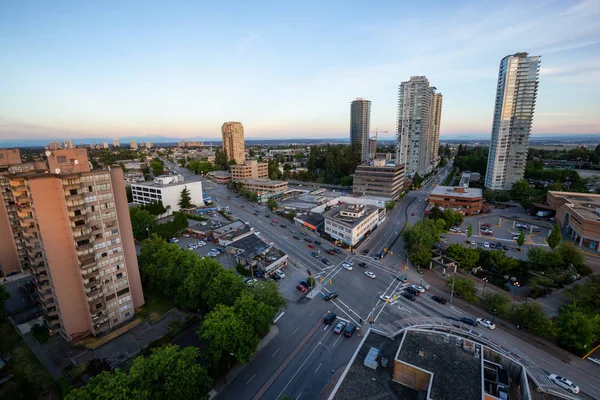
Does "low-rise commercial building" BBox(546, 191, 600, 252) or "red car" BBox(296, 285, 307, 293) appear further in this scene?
"low-rise commercial building" BBox(546, 191, 600, 252)

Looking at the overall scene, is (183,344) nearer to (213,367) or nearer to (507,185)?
(213,367)

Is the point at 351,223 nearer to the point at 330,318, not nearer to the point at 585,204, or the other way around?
the point at 330,318

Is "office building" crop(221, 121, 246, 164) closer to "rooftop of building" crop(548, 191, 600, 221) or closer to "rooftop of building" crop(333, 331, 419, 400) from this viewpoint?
"rooftop of building" crop(548, 191, 600, 221)

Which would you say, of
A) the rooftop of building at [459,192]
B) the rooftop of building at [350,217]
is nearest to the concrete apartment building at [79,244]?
the rooftop of building at [350,217]

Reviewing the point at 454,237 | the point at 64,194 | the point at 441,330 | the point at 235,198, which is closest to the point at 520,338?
the point at 441,330

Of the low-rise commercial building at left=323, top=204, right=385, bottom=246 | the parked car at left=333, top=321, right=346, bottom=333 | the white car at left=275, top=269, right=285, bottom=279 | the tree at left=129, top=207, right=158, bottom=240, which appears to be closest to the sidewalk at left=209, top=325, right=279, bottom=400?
the parked car at left=333, top=321, right=346, bottom=333

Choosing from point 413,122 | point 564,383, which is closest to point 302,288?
point 564,383
